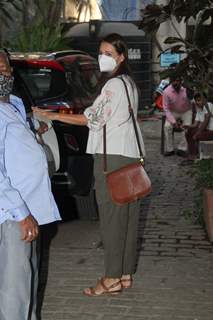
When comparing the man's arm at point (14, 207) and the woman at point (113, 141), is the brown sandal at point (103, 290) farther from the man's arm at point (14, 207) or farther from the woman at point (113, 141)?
the man's arm at point (14, 207)

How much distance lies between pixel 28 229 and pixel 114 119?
1.64 meters

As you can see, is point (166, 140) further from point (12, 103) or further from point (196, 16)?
point (12, 103)

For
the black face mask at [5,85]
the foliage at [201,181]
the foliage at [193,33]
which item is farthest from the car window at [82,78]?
the black face mask at [5,85]

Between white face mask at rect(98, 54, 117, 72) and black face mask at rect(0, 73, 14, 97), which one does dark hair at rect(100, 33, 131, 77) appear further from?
black face mask at rect(0, 73, 14, 97)

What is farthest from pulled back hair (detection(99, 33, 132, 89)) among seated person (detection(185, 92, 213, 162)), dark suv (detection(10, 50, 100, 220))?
seated person (detection(185, 92, 213, 162))

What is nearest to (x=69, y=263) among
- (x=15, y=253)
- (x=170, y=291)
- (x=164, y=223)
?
(x=170, y=291)

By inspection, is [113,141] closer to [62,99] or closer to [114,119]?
[114,119]

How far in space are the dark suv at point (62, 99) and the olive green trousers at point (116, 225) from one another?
1.59 meters

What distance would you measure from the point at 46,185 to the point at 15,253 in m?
0.38

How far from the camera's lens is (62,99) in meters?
7.05

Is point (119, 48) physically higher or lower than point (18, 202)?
higher

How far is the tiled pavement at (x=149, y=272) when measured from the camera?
4.87 meters

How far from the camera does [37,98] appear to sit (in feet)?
23.0

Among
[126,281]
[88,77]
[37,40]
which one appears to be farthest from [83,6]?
[126,281]
